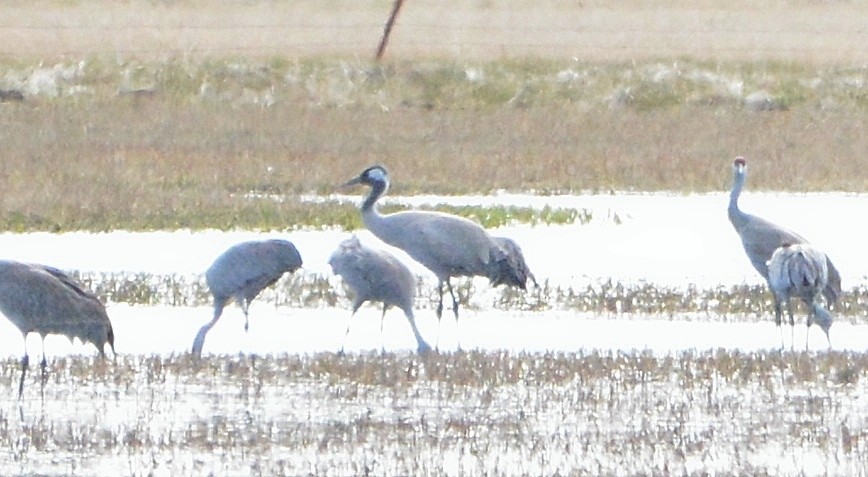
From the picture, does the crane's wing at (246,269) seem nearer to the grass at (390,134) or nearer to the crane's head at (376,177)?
the crane's head at (376,177)

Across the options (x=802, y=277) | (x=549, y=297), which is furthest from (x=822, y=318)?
(x=549, y=297)

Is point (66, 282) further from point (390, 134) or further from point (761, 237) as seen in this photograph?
point (390, 134)

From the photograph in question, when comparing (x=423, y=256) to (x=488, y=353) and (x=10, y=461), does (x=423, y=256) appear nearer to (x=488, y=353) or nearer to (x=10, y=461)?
(x=488, y=353)

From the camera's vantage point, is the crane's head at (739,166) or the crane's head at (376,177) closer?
the crane's head at (376,177)

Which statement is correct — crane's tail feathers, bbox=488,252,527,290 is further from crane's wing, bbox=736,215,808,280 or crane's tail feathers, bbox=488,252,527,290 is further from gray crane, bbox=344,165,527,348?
crane's wing, bbox=736,215,808,280

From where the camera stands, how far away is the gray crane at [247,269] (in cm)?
1041

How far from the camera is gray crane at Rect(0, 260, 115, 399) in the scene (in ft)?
29.0

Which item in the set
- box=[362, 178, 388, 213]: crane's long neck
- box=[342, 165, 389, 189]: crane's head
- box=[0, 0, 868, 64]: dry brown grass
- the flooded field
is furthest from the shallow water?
box=[0, 0, 868, 64]: dry brown grass

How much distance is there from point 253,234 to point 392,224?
12.9ft

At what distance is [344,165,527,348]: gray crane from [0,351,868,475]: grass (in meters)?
1.78

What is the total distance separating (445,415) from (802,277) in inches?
115

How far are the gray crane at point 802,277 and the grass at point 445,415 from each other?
74 cm

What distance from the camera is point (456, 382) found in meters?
8.84

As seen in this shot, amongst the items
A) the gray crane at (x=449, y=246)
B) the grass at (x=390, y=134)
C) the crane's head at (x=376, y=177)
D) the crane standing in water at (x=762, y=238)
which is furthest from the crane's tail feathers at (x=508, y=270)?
the grass at (x=390, y=134)
